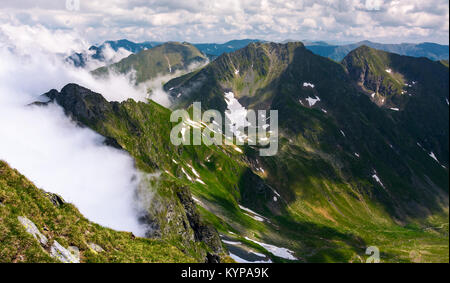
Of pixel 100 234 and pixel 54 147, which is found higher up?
pixel 100 234

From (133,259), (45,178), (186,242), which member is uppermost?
(133,259)

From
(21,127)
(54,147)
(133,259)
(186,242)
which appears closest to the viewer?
(133,259)

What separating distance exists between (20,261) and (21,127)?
148 m

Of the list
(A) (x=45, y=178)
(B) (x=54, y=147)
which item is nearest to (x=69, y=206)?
(A) (x=45, y=178)

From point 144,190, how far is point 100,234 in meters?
62.5

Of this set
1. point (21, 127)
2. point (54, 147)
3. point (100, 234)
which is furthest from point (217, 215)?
point (100, 234)

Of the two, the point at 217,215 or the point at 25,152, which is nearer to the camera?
the point at 25,152

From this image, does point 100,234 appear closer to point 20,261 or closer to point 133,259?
point 133,259

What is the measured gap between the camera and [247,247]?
128 metres

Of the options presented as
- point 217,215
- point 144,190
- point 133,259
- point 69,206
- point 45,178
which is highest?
point 69,206

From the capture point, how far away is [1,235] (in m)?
20.1
